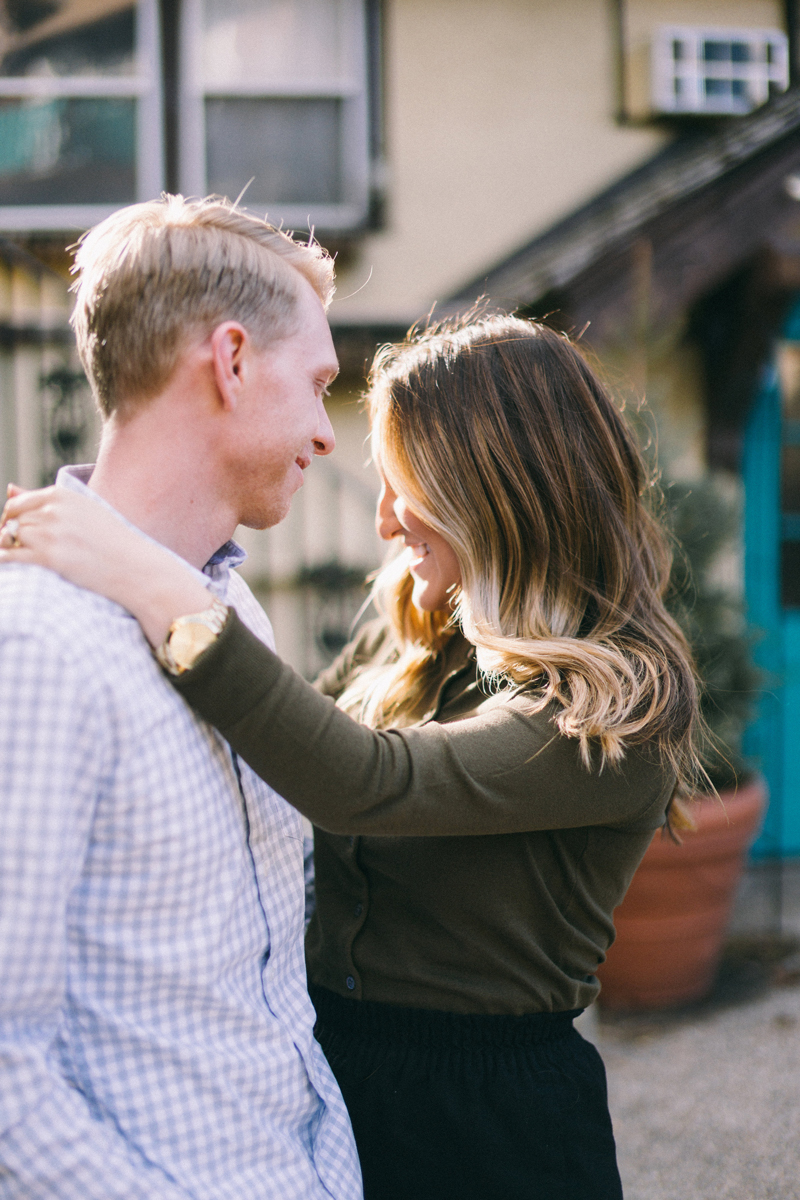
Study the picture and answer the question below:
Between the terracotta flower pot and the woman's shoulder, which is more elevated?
the woman's shoulder

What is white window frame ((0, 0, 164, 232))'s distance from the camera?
5.11 metres

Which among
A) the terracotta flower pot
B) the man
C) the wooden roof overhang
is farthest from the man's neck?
the wooden roof overhang

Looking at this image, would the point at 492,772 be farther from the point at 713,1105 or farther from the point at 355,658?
the point at 713,1105

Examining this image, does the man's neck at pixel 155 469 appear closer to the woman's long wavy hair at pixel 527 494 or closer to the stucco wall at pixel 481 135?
the woman's long wavy hair at pixel 527 494

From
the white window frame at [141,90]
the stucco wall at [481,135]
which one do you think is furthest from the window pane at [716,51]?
the white window frame at [141,90]

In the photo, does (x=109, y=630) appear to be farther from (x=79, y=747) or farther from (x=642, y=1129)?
(x=642, y=1129)

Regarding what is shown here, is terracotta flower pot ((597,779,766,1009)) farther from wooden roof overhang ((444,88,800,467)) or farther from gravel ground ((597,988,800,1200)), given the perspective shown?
wooden roof overhang ((444,88,800,467))

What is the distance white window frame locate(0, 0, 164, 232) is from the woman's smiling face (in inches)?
162

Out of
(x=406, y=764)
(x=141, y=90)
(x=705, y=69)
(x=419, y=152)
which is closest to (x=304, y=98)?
(x=419, y=152)

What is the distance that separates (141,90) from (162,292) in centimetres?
468

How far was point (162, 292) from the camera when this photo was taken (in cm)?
120

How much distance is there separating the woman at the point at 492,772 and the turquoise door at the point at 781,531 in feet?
12.5

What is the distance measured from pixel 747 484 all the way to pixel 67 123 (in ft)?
13.3

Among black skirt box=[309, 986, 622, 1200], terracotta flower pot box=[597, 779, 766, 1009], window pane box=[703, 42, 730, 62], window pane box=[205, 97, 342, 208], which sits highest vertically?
window pane box=[703, 42, 730, 62]
